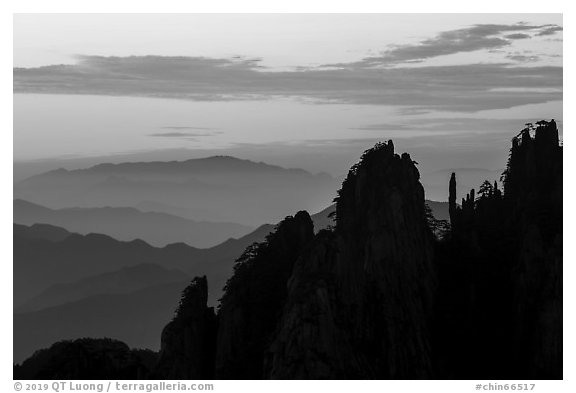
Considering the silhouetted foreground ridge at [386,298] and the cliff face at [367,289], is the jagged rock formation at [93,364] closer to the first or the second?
the silhouetted foreground ridge at [386,298]

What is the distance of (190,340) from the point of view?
252 ft

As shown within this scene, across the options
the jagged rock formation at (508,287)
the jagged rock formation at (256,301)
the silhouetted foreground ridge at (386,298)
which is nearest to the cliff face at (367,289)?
the silhouetted foreground ridge at (386,298)

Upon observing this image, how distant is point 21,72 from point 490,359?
4474cm

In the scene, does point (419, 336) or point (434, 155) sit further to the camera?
point (434, 155)

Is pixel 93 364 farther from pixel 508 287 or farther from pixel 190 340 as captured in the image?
pixel 508 287

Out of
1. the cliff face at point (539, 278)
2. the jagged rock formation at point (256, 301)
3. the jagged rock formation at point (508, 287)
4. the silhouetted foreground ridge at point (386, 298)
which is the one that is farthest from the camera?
the jagged rock formation at point (256, 301)

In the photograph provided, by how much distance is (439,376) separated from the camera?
71.1 metres

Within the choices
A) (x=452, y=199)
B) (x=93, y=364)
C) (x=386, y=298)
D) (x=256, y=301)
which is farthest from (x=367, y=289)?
(x=93, y=364)

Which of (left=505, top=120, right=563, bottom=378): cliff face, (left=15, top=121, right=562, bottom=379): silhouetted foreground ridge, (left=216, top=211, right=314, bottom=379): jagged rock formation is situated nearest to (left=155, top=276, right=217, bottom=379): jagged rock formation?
(left=15, top=121, right=562, bottom=379): silhouetted foreground ridge

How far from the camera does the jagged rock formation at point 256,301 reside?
74.5 m

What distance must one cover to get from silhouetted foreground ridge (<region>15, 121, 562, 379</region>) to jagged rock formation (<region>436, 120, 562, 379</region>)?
0.35 feet

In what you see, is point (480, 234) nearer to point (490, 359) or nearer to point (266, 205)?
point (490, 359)

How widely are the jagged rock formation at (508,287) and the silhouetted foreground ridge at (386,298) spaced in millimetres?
108
